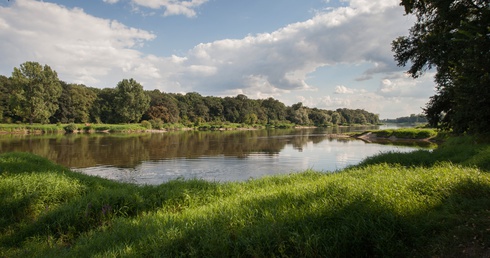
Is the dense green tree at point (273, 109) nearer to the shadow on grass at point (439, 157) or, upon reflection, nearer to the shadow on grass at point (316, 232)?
the shadow on grass at point (439, 157)

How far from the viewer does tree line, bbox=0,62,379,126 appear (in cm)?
7144

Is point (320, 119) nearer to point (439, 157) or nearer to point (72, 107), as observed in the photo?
point (72, 107)

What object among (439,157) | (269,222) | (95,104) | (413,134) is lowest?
(413,134)

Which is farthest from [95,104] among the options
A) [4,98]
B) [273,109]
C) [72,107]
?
[273,109]

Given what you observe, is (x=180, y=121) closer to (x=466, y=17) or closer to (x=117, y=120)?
(x=117, y=120)

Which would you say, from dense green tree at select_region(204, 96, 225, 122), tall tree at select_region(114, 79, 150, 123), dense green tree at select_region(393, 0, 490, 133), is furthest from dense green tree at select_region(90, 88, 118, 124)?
dense green tree at select_region(393, 0, 490, 133)

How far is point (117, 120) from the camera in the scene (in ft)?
317

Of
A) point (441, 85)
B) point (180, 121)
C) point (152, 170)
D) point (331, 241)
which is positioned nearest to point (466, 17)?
point (441, 85)

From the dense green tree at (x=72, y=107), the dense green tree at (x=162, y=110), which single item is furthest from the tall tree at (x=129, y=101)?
the dense green tree at (x=72, y=107)

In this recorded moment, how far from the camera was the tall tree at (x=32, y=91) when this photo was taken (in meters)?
70.2

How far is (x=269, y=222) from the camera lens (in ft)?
19.2

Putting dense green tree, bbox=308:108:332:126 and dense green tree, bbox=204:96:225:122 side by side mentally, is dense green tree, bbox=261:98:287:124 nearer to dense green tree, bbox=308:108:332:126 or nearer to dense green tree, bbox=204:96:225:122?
dense green tree, bbox=308:108:332:126

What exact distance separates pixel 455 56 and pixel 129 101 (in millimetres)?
93134

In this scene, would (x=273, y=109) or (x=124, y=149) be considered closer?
(x=124, y=149)
